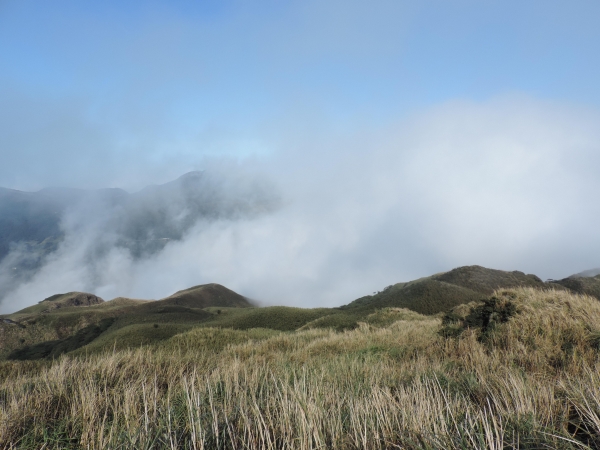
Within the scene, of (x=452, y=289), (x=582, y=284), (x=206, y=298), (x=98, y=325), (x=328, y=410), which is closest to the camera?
(x=328, y=410)

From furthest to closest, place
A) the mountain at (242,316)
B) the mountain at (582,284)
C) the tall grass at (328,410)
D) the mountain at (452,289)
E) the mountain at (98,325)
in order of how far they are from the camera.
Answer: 1. the mountain at (582,284)
2. the mountain at (452,289)
3. the mountain at (242,316)
4. the mountain at (98,325)
5. the tall grass at (328,410)

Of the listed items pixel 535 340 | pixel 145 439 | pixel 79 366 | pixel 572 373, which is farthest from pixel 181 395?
pixel 535 340

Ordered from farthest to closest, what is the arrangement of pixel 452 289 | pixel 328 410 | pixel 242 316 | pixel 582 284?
1. pixel 582 284
2. pixel 452 289
3. pixel 242 316
4. pixel 328 410

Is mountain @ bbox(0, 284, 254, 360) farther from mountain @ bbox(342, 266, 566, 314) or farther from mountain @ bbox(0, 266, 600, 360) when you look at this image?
mountain @ bbox(342, 266, 566, 314)


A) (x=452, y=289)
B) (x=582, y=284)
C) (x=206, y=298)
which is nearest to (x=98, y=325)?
(x=206, y=298)

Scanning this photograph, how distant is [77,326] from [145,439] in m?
106

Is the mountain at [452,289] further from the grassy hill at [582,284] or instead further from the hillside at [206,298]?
the hillside at [206,298]

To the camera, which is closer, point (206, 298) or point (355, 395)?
point (355, 395)

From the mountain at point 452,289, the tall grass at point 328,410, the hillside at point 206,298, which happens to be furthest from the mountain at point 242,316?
the tall grass at point 328,410

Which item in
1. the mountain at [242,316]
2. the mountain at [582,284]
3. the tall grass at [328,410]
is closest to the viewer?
the tall grass at [328,410]

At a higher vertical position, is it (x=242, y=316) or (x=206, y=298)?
(x=206, y=298)

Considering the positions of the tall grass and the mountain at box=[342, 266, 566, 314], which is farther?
the mountain at box=[342, 266, 566, 314]

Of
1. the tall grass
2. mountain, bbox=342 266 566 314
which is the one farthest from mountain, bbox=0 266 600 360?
the tall grass

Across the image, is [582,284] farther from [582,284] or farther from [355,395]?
[355,395]
